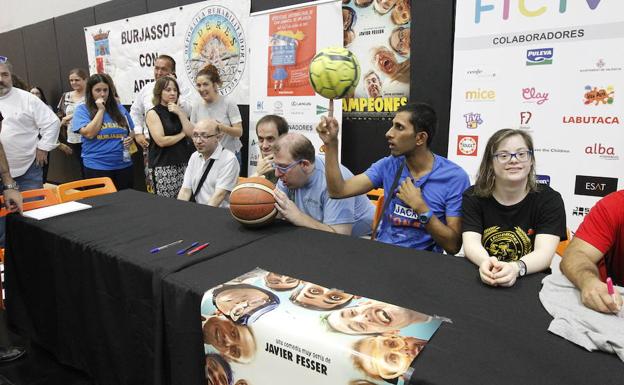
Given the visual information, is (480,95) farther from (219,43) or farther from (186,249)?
(219,43)

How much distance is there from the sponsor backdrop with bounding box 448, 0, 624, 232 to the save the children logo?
2.47 meters

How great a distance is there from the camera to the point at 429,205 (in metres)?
2.03

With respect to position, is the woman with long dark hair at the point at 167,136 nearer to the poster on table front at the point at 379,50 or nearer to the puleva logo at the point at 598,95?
the poster on table front at the point at 379,50

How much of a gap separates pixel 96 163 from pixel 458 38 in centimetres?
353

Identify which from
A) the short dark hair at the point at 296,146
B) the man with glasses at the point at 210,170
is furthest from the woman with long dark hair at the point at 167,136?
the short dark hair at the point at 296,146

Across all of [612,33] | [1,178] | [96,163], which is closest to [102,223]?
[1,178]

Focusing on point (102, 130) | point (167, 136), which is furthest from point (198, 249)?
point (102, 130)

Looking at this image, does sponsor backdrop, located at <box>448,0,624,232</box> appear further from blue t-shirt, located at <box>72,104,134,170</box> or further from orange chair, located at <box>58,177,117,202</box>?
blue t-shirt, located at <box>72,104,134,170</box>

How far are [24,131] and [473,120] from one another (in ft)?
12.2

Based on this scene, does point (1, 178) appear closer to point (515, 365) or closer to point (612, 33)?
point (515, 365)

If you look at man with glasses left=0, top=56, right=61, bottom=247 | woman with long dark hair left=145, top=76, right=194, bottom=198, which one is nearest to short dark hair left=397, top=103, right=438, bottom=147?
woman with long dark hair left=145, top=76, right=194, bottom=198

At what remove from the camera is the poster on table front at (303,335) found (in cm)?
96

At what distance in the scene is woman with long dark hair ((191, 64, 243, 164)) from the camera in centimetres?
403

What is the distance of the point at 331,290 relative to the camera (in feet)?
4.17
